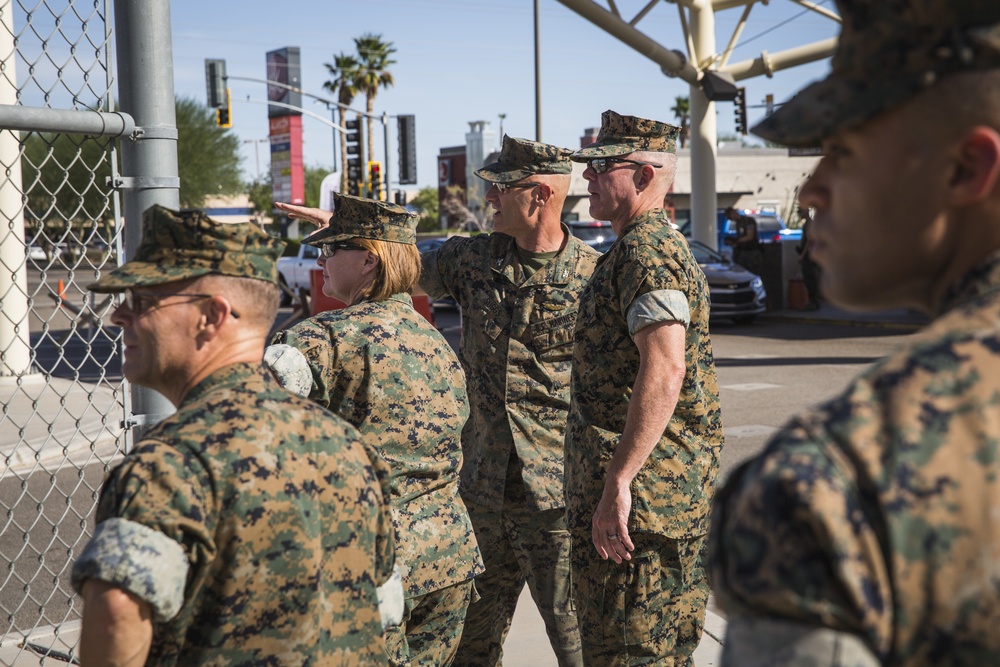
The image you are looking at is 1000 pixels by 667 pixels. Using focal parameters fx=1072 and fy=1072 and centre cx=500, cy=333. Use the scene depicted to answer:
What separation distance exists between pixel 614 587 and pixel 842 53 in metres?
2.50

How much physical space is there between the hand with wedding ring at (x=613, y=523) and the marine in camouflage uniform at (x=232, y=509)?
1225 mm

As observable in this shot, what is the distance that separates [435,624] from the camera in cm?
340

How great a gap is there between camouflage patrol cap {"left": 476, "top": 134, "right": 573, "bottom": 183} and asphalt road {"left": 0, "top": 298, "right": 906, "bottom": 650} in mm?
1936

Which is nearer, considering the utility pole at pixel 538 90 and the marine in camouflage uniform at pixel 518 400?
the marine in camouflage uniform at pixel 518 400

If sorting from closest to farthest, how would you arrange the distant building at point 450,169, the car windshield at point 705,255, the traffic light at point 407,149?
the car windshield at point 705,255, the traffic light at point 407,149, the distant building at point 450,169

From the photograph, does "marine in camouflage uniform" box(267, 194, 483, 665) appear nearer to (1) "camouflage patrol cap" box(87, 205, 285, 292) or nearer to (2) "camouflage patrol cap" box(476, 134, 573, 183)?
(1) "camouflage patrol cap" box(87, 205, 285, 292)

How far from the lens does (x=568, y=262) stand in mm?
4410

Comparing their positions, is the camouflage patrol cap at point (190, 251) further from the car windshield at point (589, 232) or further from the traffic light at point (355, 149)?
the traffic light at point (355, 149)

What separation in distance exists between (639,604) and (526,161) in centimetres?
193

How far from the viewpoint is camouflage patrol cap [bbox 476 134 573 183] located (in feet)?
14.5

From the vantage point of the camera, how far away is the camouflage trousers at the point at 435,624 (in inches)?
132

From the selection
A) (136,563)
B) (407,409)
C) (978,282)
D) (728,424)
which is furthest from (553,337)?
(728,424)

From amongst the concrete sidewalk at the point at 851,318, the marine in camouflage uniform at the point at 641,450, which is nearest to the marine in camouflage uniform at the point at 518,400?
the marine in camouflage uniform at the point at 641,450

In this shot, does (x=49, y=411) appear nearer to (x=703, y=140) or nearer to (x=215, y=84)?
(x=703, y=140)
